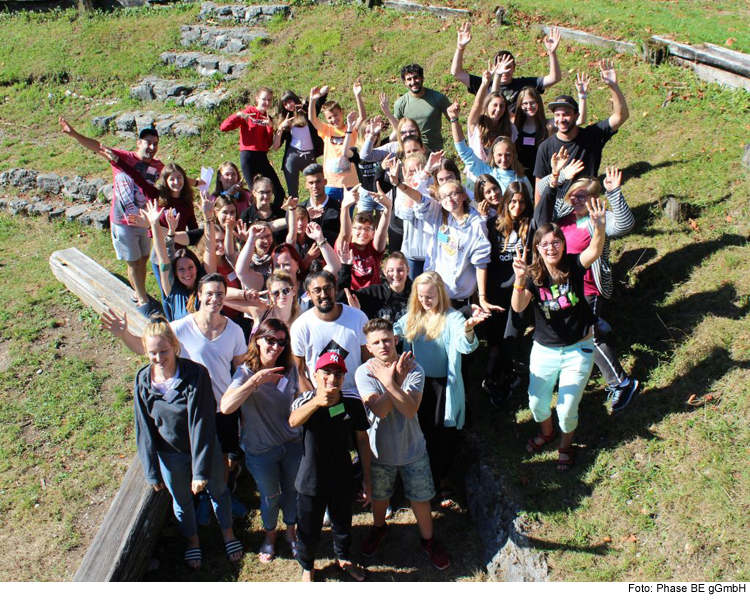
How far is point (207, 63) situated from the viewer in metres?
14.6

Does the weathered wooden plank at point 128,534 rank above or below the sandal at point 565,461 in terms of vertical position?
below

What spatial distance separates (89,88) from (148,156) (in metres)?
8.99

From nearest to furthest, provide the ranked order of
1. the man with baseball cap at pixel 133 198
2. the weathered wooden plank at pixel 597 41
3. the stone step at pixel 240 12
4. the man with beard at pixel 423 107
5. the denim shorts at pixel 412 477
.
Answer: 1. the denim shorts at pixel 412 477
2. the man with baseball cap at pixel 133 198
3. the man with beard at pixel 423 107
4. the weathered wooden plank at pixel 597 41
5. the stone step at pixel 240 12

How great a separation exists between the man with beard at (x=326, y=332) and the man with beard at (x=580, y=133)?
2.50 m

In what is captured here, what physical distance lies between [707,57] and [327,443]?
8.89 metres

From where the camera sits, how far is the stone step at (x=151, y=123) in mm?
12577

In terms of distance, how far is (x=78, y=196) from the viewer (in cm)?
1145

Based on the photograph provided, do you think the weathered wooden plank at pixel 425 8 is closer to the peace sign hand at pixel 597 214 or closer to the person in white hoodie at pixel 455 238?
the person in white hoodie at pixel 455 238

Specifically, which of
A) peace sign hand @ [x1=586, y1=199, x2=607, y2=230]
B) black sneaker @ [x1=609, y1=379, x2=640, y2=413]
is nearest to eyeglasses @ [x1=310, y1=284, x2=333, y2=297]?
peace sign hand @ [x1=586, y1=199, x2=607, y2=230]

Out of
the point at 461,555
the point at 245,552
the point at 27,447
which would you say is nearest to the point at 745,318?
the point at 461,555

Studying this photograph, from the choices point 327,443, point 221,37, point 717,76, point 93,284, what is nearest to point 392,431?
point 327,443

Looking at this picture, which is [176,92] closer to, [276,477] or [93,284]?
[93,284]

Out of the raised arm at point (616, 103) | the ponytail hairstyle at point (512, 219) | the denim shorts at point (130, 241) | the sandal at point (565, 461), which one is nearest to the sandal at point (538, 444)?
the sandal at point (565, 461)

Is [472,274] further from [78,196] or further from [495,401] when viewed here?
[78,196]
